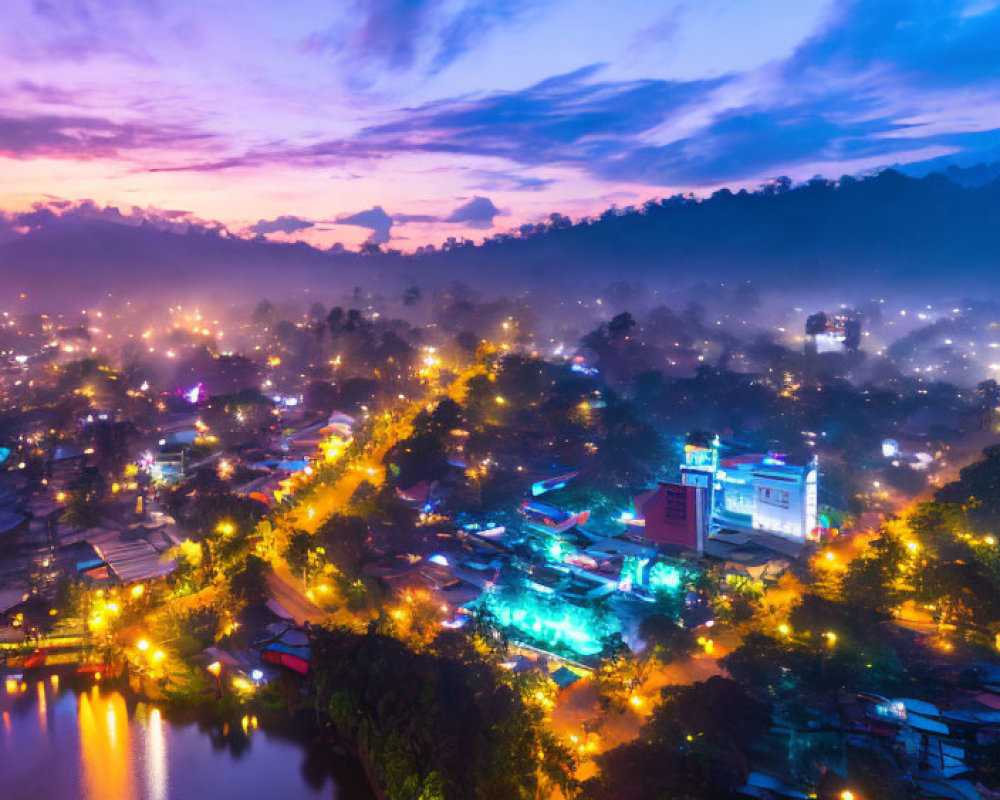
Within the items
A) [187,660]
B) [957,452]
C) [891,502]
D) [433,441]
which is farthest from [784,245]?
[187,660]

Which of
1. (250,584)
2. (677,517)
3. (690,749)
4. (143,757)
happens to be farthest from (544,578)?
(143,757)

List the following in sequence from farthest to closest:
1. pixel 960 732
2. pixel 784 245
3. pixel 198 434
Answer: pixel 784 245 → pixel 198 434 → pixel 960 732

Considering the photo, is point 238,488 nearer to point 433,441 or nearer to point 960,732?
point 433,441

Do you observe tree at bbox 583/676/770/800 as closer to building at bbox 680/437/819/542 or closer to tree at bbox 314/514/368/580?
building at bbox 680/437/819/542

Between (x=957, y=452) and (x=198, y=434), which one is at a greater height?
(x=198, y=434)

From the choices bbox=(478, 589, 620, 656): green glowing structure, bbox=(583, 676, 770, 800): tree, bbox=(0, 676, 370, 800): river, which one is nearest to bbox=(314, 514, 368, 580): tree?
bbox=(478, 589, 620, 656): green glowing structure

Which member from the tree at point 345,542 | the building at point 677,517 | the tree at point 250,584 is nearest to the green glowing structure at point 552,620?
the tree at point 345,542
